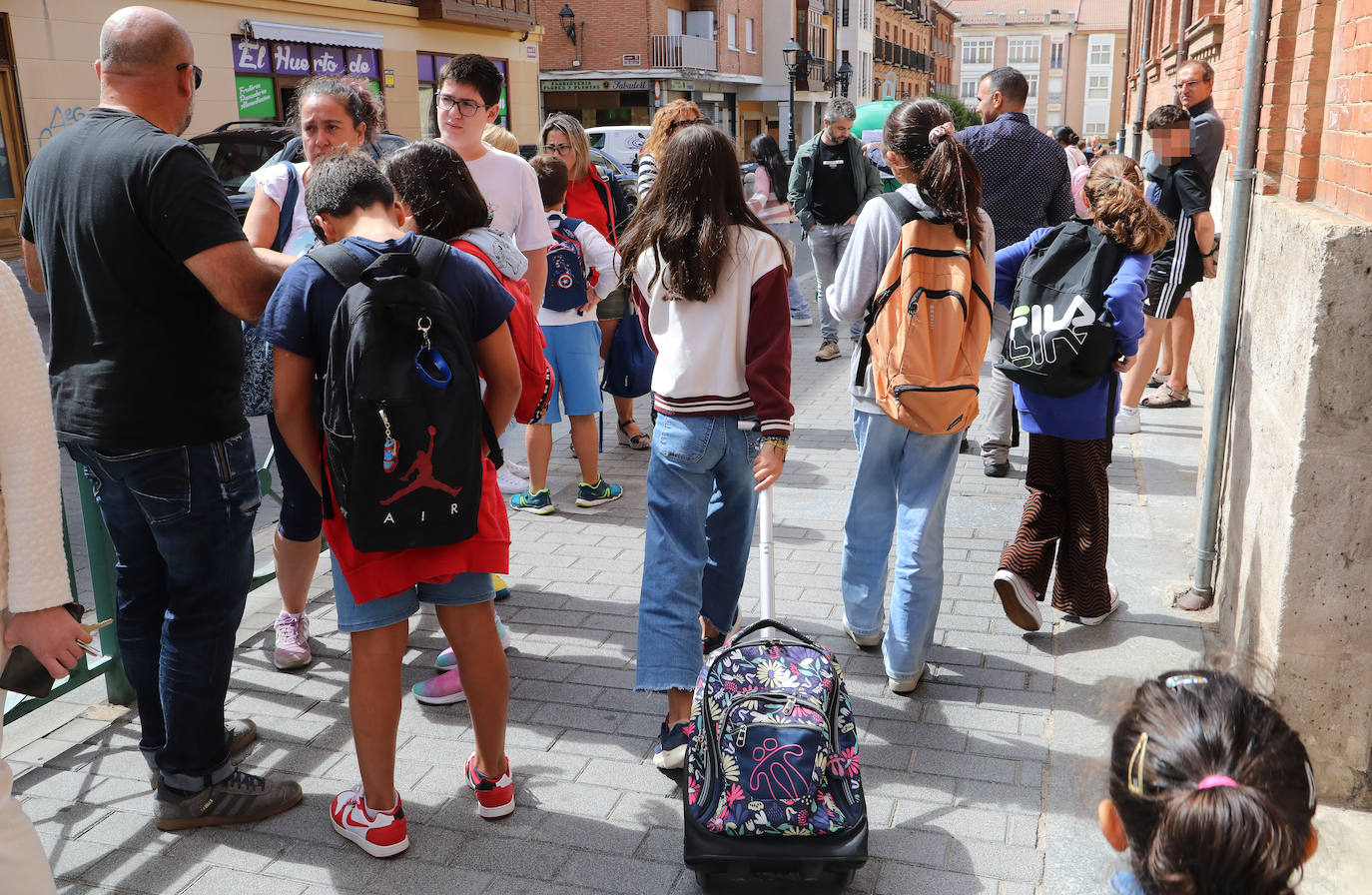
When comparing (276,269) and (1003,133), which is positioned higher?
(1003,133)

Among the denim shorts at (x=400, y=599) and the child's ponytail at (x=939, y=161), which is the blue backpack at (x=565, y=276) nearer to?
the child's ponytail at (x=939, y=161)

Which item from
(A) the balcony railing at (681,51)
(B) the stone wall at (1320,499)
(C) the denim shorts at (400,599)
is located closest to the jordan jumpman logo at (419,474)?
(C) the denim shorts at (400,599)

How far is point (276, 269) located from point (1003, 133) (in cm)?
461

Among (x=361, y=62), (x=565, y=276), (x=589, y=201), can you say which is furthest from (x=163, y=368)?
(x=361, y=62)

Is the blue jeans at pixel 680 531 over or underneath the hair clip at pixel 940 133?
underneath

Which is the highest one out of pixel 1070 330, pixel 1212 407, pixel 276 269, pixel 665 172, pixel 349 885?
pixel 665 172

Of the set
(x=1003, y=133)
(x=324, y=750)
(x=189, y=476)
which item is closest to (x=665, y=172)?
(x=189, y=476)

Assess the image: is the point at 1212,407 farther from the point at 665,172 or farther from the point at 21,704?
the point at 21,704

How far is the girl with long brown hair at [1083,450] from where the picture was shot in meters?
4.12

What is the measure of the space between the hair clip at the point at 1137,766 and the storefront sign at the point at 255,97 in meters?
22.5

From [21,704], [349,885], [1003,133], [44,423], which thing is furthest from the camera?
[1003,133]

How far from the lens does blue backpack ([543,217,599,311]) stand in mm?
5773

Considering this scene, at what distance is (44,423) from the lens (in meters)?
2.24

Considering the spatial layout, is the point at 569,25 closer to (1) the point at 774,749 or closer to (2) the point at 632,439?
(2) the point at 632,439
